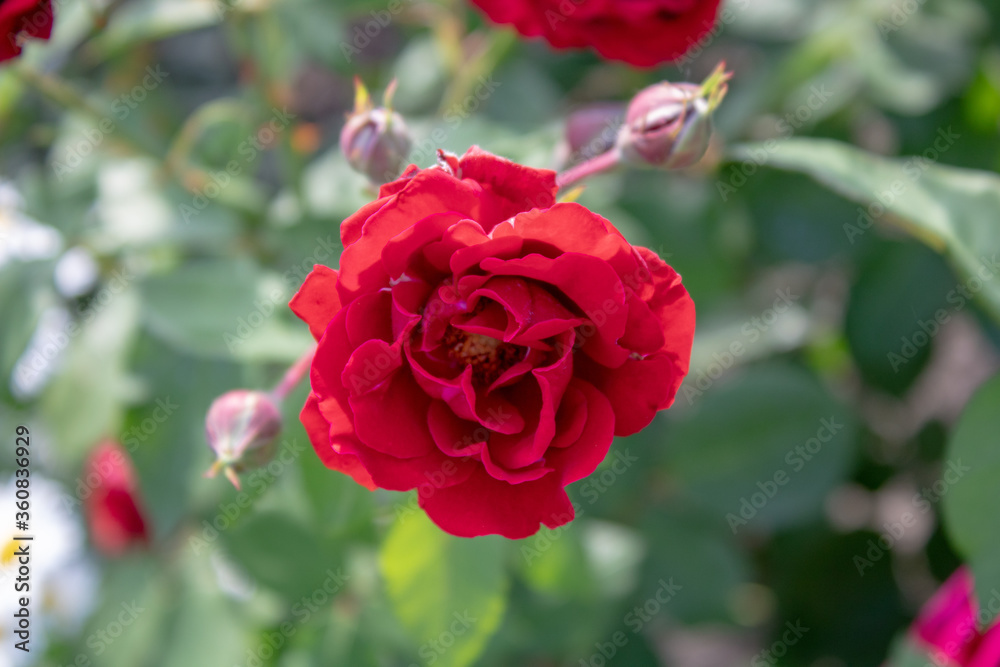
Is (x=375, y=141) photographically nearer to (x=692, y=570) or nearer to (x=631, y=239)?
(x=631, y=239)

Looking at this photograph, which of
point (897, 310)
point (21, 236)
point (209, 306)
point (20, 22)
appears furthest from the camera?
point (897, 310)

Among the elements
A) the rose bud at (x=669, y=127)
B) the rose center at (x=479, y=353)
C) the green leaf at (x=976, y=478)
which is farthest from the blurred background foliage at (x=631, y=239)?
the rose center at (x=479, y=353)

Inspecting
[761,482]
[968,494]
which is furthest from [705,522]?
[968,494]

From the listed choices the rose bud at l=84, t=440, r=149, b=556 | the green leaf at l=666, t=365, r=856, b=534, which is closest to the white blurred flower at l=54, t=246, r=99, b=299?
the rose bud at l=84, t=440, r=149, b=556

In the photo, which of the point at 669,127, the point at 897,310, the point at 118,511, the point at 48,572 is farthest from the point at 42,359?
Answer: the point at 897,310

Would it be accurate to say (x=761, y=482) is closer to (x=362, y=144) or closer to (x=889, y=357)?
(x=889, y=357)

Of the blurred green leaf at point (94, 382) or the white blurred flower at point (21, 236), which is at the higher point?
the white blurred flower at point (21, 236)

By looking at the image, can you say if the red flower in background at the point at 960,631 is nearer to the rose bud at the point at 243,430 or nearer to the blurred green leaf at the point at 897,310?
the blurred green leaf at the point at 897,310
